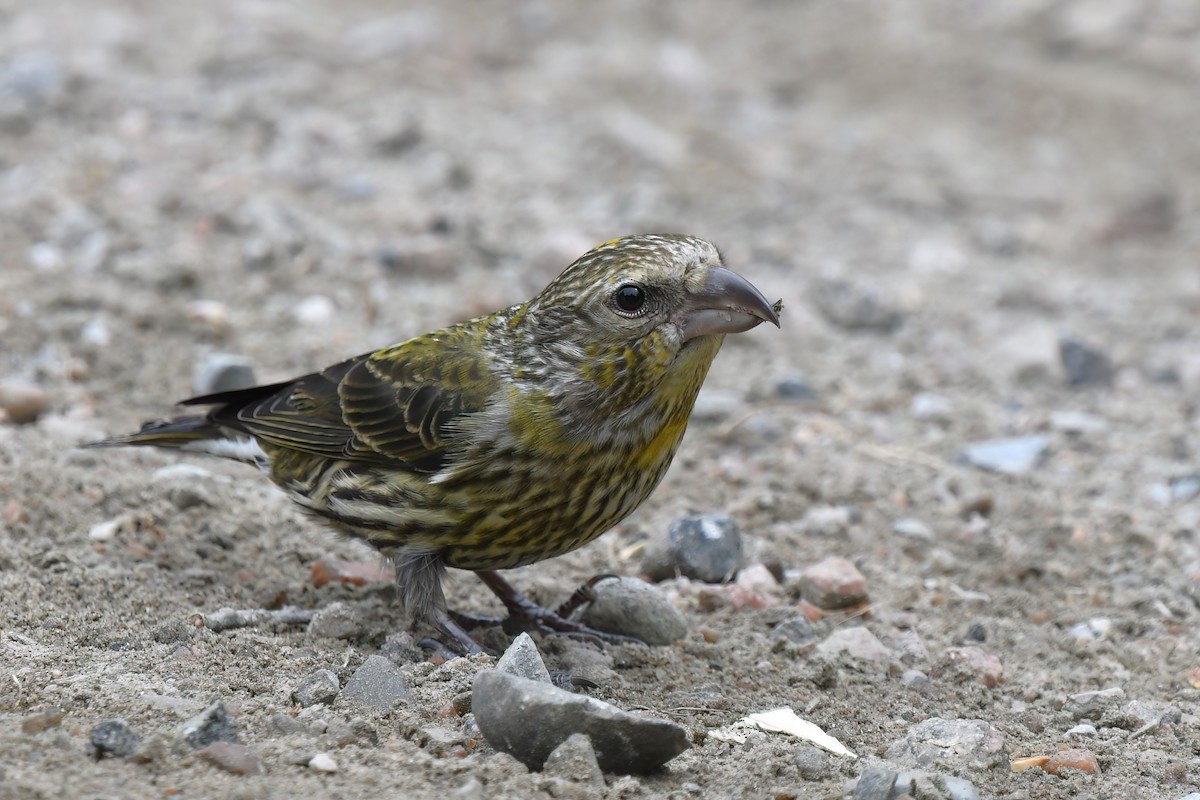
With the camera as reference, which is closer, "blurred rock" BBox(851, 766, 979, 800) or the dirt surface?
"blurred rock" BBox(851, 766, 979, 800)

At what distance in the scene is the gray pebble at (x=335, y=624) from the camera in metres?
4.77

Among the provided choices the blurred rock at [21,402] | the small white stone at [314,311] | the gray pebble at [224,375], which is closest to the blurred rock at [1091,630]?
the gray pebble at [224,375]

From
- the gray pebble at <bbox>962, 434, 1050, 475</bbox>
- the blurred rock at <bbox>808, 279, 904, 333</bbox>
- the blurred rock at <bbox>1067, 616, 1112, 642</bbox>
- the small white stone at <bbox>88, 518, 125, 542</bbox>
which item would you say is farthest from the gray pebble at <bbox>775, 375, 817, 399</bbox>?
the small white stone at <bbox>88, 518, 125, 542</bbox>

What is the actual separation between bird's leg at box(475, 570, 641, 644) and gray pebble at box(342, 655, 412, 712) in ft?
2.99

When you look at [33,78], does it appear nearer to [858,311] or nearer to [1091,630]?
[858,311]

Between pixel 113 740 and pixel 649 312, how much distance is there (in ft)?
6.65

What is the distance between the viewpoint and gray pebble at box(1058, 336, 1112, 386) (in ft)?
25.7

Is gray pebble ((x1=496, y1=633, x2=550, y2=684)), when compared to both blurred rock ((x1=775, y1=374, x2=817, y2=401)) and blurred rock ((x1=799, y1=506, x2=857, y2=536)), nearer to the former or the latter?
blurred rock ((x1=799, y1=506, x2=857, y2=536))

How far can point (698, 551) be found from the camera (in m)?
5.59

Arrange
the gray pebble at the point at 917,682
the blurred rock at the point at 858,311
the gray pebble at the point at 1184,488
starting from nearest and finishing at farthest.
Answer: the gray pebble at the point at 917,682, the gray pebble at the point at 1184,488, the blurred rock at the point at 858,311

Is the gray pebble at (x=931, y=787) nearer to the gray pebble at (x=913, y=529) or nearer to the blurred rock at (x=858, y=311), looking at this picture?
the gray pebble at (x=913, y=529)

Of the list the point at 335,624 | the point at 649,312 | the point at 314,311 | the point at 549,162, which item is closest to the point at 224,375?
the point at 314,311

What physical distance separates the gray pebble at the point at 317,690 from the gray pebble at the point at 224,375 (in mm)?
2854

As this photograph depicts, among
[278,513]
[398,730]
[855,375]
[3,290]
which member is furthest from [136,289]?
[398,730]
